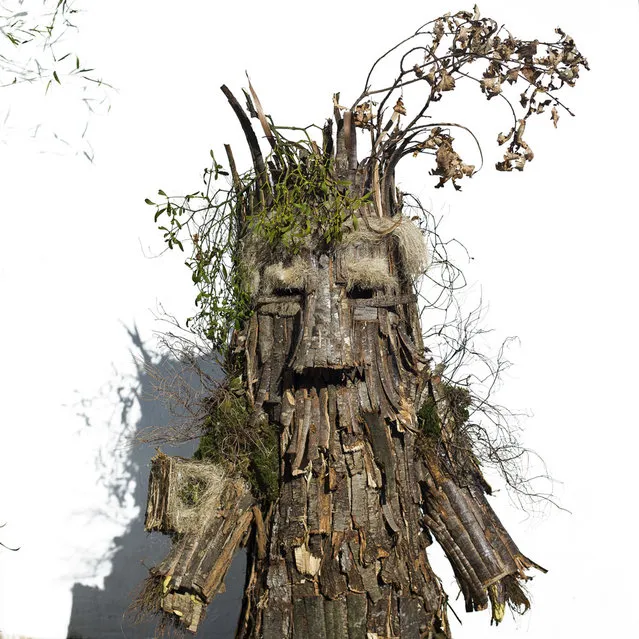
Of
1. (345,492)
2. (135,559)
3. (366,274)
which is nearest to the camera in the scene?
(345,492)

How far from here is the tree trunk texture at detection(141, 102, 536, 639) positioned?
2.99 m

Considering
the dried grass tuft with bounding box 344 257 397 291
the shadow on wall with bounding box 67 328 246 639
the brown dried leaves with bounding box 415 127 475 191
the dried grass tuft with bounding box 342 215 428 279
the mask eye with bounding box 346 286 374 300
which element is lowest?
the shadow on wall with bounding box 67 328 246 639

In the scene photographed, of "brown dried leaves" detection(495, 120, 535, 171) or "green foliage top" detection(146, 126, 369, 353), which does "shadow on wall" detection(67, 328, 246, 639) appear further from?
"brown dried leaves" detection(495, 120, 535, 171)

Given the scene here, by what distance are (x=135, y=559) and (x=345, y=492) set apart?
5.06 feet

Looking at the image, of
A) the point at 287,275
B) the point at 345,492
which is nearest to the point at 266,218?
the point at 287,275

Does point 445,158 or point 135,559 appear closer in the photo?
point 445,158

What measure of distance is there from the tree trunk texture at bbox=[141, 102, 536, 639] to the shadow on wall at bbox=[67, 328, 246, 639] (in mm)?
1105

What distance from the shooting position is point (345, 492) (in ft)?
9.96

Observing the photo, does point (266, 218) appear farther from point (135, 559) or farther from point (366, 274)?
point (135, 559)

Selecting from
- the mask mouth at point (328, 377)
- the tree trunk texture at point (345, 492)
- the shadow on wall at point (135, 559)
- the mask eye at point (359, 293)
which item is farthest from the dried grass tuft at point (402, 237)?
the shadow on wall at point (135, 559)

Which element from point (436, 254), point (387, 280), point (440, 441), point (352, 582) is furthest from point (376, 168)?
point (352, 582)

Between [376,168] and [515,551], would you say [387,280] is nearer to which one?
[376,168]

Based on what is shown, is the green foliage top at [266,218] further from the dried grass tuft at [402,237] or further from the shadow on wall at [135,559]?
the shadow on wall at [135,559]

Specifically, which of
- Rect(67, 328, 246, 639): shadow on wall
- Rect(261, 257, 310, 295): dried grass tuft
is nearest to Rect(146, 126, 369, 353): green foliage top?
Rect(261, 257, 310, 295): dried grass tuft
